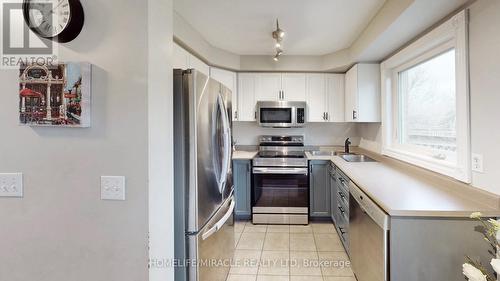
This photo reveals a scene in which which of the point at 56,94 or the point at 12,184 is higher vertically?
the point at 56,94

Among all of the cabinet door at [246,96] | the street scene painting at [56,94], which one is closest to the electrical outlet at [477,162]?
the street scene painting at [56,94]

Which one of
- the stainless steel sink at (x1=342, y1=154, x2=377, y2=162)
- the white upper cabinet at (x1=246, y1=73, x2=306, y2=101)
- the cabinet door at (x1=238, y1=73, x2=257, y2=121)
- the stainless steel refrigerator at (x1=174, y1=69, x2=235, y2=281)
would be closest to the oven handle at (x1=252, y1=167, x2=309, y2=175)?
the stainless steel sink at (x1=342, y1=154, x2=377, y2=162)

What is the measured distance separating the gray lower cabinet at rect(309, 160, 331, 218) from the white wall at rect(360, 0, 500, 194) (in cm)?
191

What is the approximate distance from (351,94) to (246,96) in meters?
1.50

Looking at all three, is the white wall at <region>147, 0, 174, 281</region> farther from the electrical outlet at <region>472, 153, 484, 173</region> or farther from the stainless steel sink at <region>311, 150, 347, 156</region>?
the stainless steel sink at <region>311, 150, 347, 156</region>

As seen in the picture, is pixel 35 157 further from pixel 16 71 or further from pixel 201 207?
pixel 201 207

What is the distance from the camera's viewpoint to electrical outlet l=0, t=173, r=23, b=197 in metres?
1.24

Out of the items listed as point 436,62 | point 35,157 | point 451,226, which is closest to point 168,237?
point 35,157

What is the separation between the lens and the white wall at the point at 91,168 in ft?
3.95

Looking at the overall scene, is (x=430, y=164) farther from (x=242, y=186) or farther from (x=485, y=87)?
(x=242, y=186)

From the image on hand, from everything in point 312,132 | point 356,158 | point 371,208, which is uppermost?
point 312,132

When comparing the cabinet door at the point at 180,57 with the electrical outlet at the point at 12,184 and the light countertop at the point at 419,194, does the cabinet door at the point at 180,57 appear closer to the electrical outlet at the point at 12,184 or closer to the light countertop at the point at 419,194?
the electrical outlet at the point at 12,184

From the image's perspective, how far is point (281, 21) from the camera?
2615mm

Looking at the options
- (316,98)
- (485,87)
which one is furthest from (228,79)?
(485,87)
